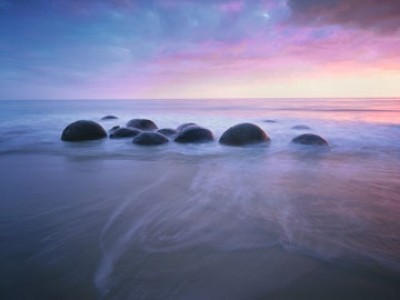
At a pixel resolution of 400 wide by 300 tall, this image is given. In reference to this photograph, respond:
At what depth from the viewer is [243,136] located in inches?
373

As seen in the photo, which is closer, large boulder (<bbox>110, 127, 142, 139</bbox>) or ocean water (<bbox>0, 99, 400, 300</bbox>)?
ocean water (<bbox>0, 99, 400, 300</bbox>)

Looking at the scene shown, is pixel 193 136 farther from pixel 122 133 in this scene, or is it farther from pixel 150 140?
pixel 122 133

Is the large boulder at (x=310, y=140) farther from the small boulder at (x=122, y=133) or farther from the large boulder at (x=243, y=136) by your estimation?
the small boulder at (x=122, y=133)

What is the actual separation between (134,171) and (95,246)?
3303 millimetres

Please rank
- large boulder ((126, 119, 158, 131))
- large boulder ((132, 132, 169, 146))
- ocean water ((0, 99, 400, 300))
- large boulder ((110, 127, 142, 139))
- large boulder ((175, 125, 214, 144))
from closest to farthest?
ocean water ((0, 99, 400, 300)), large boulder ((132, 132, 169, 146)), large boulder ((175, 125, 214, 144)), large boulder ((110, 127, 142, 139)), large boulder ((126, 119, 158, 131))

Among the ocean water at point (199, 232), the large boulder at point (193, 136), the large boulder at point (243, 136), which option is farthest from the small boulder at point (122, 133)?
the ocean water at point (199, 232)

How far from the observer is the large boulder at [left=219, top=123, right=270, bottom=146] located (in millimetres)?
9391

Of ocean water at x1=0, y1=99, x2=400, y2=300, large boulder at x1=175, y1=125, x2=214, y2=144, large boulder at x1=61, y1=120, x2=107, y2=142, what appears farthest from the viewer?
large boulder at x1=61, y1=120, x2=107, y2=142

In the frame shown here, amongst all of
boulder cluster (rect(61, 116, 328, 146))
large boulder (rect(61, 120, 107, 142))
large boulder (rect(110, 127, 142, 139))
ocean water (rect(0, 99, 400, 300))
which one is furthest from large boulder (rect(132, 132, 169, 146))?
ocean water (rect(0, 99, 400, 300))

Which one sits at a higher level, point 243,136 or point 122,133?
point 243,136

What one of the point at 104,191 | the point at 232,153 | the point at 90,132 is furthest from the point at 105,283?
the point at 90,132

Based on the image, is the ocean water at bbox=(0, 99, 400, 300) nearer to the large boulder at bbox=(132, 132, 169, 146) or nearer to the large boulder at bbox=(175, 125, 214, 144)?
the large boulder at bbox=(132, 132, 169, 146)

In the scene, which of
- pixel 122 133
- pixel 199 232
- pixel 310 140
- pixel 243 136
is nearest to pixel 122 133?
pixel 122 133

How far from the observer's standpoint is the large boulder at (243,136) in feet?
30.8
